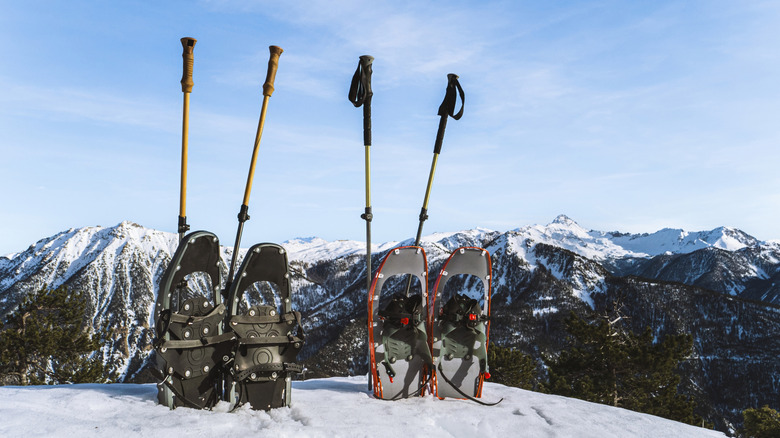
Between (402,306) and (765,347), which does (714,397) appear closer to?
(765,347)

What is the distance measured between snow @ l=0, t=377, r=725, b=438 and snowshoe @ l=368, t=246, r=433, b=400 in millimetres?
239

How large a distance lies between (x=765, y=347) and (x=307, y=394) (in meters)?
181

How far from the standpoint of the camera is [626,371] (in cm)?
2609

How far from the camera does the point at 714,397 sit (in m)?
142

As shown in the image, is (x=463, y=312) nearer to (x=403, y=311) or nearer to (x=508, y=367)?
(x=403, y=311)

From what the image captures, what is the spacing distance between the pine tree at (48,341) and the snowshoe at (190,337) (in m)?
17.2

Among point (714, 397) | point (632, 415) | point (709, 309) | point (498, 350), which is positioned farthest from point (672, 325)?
point (632, 415)

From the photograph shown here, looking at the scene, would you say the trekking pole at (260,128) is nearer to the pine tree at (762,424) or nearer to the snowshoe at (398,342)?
the snowshoe at (398,342)

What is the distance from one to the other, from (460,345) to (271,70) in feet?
13.4

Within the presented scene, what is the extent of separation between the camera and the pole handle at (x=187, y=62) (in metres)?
6.20

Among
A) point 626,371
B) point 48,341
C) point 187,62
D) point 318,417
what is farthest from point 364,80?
point 626,371

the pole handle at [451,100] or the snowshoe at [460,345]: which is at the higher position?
the pole handle at [451,100]

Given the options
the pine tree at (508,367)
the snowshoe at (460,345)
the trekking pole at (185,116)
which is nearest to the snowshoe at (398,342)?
the snowshoe at (460,345)

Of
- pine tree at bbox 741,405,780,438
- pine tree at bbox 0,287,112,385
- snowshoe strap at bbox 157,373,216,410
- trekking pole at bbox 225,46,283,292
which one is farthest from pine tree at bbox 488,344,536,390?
snowshoe strap at bbox 157,373,216,410
